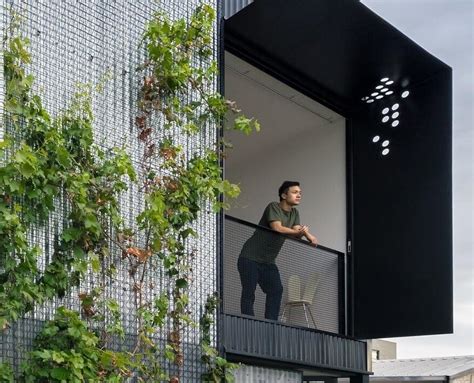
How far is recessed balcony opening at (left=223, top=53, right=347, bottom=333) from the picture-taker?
962 cm

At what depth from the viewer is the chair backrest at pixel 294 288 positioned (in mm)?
9984

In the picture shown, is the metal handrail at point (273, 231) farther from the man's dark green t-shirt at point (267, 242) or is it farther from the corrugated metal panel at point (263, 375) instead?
the corrugated metal panel at point (263, 375)

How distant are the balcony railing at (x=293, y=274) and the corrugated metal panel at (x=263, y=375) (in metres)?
0.46

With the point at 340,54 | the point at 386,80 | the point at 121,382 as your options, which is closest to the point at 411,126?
the point at 386,80

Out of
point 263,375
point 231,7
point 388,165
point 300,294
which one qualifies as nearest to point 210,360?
point 263,375

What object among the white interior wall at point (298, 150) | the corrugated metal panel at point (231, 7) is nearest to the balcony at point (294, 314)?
the white interior wall at point (298, 150)

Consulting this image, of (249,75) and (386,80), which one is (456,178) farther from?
(249,75)

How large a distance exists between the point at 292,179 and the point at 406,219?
1.55 m

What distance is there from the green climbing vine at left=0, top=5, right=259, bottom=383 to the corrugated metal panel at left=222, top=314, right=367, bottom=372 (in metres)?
0.37

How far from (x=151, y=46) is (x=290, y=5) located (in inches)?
56.2

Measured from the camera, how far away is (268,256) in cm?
961

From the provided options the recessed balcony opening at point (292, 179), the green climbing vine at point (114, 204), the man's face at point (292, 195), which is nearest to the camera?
the green climbing vine at point (114, 204)

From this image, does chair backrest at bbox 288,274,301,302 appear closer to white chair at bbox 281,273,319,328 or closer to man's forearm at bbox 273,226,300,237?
white chair at bbox 281,273,319,328

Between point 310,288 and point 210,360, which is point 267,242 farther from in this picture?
point 210,360
